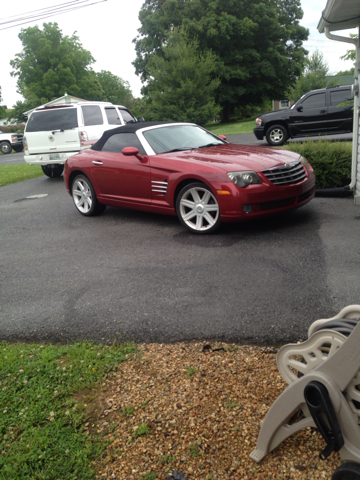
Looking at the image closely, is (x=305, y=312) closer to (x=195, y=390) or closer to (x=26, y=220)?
(x=195, y=390)

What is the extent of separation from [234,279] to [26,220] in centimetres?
534

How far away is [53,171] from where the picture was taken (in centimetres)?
1500

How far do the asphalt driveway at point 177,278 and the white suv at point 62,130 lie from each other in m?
5.85

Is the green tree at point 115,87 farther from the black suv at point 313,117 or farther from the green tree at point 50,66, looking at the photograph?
the black suv at point 313,117

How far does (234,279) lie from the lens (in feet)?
15.2

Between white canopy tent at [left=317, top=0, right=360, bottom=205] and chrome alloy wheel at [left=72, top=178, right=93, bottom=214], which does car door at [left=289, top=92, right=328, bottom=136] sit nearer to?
white canopy tent at [left=317, top=0, right=360, bottom=205]

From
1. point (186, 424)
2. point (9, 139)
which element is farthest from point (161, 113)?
point (186, 424)

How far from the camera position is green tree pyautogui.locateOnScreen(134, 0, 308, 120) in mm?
44781

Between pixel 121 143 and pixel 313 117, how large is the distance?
34.0ft

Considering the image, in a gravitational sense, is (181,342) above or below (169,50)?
below

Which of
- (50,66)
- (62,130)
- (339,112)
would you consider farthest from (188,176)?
(50,66)

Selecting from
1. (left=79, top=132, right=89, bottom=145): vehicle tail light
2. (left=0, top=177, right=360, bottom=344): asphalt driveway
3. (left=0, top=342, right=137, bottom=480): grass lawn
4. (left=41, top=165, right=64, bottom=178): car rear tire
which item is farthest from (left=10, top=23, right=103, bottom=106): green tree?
(left=0, top=342, right=137, bottom=480): grass lawn

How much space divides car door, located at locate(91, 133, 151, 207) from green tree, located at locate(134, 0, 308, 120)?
3830 cm

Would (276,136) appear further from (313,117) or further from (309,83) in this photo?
(309,83)
